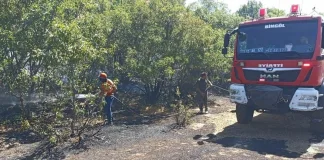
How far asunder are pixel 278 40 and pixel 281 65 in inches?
24.0

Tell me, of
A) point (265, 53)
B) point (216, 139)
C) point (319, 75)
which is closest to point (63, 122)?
→ point (216, 139)

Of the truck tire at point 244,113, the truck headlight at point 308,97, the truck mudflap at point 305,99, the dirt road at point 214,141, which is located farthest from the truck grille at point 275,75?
the dirt road at point 214,141

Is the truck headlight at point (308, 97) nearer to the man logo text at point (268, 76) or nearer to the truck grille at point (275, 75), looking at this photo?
the truck grille at point (275, 75)

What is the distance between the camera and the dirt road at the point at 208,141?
6.09 m

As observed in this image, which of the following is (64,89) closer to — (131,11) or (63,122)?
(63,122)

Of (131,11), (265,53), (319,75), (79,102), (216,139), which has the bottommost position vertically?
(216,139)

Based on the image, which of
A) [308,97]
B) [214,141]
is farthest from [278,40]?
[214,141]

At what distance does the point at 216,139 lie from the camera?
23.7 ft

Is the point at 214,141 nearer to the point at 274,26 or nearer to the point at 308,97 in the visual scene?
the point at 308,97

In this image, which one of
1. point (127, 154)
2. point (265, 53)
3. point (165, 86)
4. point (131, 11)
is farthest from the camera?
point (165, 86)

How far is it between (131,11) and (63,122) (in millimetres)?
4636

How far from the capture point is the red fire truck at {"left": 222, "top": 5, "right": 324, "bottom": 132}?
693cm

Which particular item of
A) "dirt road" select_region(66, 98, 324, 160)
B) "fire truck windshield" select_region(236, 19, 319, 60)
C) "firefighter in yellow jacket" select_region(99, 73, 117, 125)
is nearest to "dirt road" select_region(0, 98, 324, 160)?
"dirt road" select_region(66, 98, 324, 160)

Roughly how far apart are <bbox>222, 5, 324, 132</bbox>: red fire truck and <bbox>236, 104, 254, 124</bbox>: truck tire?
0.35 meters
